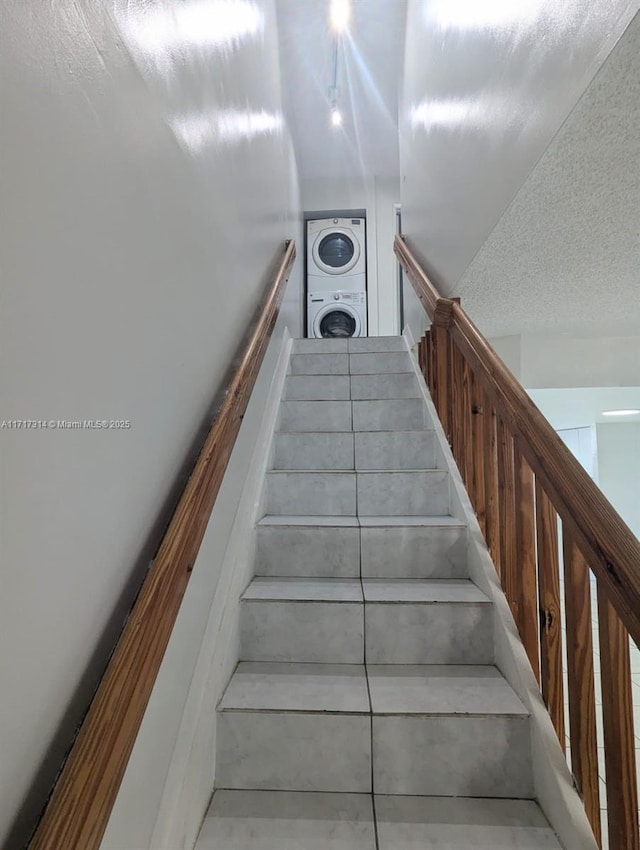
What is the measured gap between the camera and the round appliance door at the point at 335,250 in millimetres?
4715

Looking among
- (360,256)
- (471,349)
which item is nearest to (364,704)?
(471,349)

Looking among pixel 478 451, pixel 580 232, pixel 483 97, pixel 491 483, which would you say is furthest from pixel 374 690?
pixel 483 97

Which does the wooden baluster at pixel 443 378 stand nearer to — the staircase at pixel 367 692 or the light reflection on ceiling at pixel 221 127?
the staircase at pixel 367 692

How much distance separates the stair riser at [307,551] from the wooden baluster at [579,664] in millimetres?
732

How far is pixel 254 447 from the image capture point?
6.09ft

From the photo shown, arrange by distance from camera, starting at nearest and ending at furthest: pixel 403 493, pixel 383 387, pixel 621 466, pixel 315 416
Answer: pixel 403 493
pixel 315 416
pixel 383 387
pixel 621 466

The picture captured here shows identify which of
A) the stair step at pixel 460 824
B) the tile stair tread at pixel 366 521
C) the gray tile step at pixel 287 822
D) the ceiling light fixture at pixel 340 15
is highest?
the ceiling light fixture at pixel 340 15

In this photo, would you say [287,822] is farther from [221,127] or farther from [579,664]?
[221,127]

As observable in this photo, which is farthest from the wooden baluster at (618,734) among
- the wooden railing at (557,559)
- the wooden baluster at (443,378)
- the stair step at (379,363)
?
the stair step at (379,363)

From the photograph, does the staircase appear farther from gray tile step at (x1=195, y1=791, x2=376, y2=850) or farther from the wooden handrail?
the wooden handrail

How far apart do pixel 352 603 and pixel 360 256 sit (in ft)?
13.3

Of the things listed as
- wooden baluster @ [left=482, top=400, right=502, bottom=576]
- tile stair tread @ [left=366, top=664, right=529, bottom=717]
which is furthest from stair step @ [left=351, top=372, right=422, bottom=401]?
tile stair tread @ [left=366, top=664, right=529, bottom=717]

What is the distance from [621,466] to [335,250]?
14.0 feet

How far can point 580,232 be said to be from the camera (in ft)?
4.80
